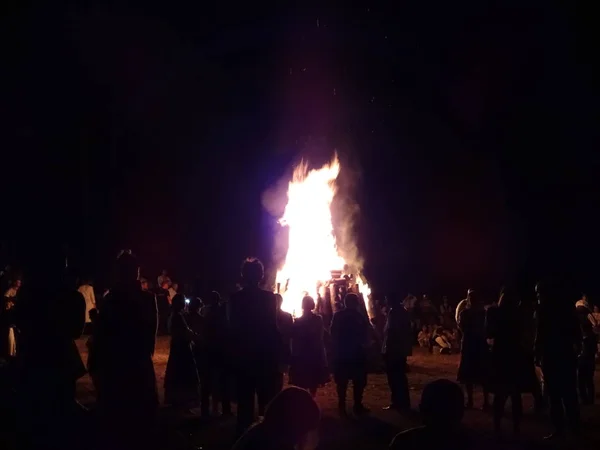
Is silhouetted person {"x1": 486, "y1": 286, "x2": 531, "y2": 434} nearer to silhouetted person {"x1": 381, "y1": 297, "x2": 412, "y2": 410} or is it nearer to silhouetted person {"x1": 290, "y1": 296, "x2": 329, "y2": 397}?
silhouetted person {"x1": 381, "y1": 297, "x2": 412, "y2": 410}

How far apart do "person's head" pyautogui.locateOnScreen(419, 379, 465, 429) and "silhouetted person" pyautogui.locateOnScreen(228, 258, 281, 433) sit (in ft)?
10.1

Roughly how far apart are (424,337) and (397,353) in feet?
27.8

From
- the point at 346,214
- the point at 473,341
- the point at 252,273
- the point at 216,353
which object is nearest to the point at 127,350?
the point at 252,273

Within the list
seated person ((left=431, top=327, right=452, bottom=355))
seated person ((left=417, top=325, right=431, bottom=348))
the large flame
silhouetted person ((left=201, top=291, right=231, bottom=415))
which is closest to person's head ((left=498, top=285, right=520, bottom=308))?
silhouetted person ((left=201, top=291, right=231, bottom=415))

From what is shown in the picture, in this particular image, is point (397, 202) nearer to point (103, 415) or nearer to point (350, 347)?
point (350, 347)

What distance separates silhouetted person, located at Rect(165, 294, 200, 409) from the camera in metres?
9.70

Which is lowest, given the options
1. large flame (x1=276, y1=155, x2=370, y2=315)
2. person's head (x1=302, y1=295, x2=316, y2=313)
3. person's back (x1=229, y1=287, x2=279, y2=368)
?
person's back (x1=229, y1=287, x2=279, y2=368)

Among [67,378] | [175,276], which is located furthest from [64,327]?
[175,276]

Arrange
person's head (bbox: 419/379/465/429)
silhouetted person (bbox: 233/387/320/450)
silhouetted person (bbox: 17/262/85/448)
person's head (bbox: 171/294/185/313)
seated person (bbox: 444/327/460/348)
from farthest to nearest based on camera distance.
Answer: seated person (bbox: 444/327/460/348)
person's head (bbox: 171/294/185/313)
silhouetted person (bbox: 17/262/85/448)
person's head (bbox: 419/379/465/429)
silhouetted person (bbox: 233/387/320/450)

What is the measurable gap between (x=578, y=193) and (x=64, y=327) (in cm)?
3370

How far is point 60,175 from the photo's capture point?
1387 inches

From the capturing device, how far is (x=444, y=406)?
10.7ft

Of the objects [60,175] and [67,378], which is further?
[60,175]

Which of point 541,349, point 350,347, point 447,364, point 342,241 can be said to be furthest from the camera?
point 342,241
